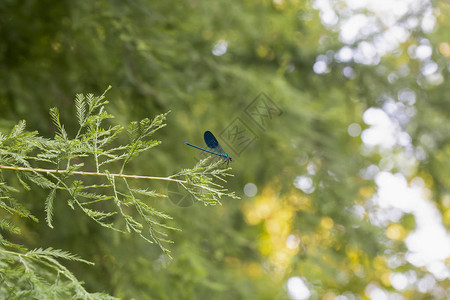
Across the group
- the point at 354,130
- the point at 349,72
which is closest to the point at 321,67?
the point at 349,72

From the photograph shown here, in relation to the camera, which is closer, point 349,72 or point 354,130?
point 349,72

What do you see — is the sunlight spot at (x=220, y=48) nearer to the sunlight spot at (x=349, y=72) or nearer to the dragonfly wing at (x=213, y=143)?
the sunlight spot at (x=349, y=72)

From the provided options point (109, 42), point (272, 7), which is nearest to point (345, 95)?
point (272, 7)

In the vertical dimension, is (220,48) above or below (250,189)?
above

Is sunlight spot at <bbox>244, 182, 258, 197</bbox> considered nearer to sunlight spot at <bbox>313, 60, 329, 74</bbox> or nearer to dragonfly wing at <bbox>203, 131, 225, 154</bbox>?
sunlight spot at <bbox>313, 60, 329, 74</bbox>

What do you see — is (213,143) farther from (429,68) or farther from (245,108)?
(429,68)

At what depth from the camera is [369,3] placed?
513cm

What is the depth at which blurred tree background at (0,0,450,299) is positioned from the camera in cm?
288

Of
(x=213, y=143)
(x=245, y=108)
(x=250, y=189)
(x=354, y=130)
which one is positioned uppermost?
(x=354, y=130)

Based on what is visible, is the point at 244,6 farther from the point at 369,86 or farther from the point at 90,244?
the point at 90,244

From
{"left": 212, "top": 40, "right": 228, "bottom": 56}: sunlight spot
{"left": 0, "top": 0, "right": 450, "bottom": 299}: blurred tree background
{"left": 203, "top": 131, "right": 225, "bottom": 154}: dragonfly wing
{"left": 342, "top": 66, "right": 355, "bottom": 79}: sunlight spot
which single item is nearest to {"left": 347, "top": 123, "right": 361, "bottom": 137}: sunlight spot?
{"left": 0, "top": 0, "right": 450, "bottom": 299}: blurred tree background

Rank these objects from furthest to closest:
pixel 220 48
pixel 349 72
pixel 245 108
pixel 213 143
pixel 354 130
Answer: pixel 354 130
pixel 349 72
pixel 220 48
pixel 245 108
pixel 213 143

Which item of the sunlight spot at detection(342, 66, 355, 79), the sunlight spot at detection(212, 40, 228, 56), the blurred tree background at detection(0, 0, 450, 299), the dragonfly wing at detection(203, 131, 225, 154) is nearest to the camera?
the dragonfly wing at detection(203, 131, 225, 154)

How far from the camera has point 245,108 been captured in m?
3.40
